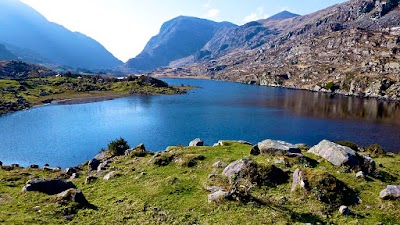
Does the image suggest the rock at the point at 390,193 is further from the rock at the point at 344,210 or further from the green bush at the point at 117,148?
the green bush at the point at 117,148

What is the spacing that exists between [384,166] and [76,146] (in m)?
84.6

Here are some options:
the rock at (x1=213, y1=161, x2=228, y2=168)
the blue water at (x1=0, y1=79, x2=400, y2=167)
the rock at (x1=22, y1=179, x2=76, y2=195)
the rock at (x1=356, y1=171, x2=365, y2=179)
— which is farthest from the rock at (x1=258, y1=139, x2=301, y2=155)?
the blue water at (x1=0, y1=79, x2=400, y2=167)

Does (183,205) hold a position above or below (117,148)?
above

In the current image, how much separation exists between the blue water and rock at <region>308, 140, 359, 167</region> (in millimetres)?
60001

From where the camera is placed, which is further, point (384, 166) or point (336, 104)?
point (336, 104)

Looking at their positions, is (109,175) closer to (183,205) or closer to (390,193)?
(183,205)

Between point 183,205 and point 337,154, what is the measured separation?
20.2 m

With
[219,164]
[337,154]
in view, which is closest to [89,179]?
[219,164]

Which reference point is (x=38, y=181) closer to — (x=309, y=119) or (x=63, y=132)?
(x=63, y=132)

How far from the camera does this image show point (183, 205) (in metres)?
26.8

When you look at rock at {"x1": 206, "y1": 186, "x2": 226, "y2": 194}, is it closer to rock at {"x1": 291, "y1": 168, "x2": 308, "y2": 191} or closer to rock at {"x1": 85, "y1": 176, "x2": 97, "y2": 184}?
rock at {"x1": 291, "y1": 168, "x2": 308, "y2": 191}

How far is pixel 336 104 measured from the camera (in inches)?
7633

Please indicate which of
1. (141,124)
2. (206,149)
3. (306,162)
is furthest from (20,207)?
(141,124)

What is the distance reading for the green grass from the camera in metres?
24.1
